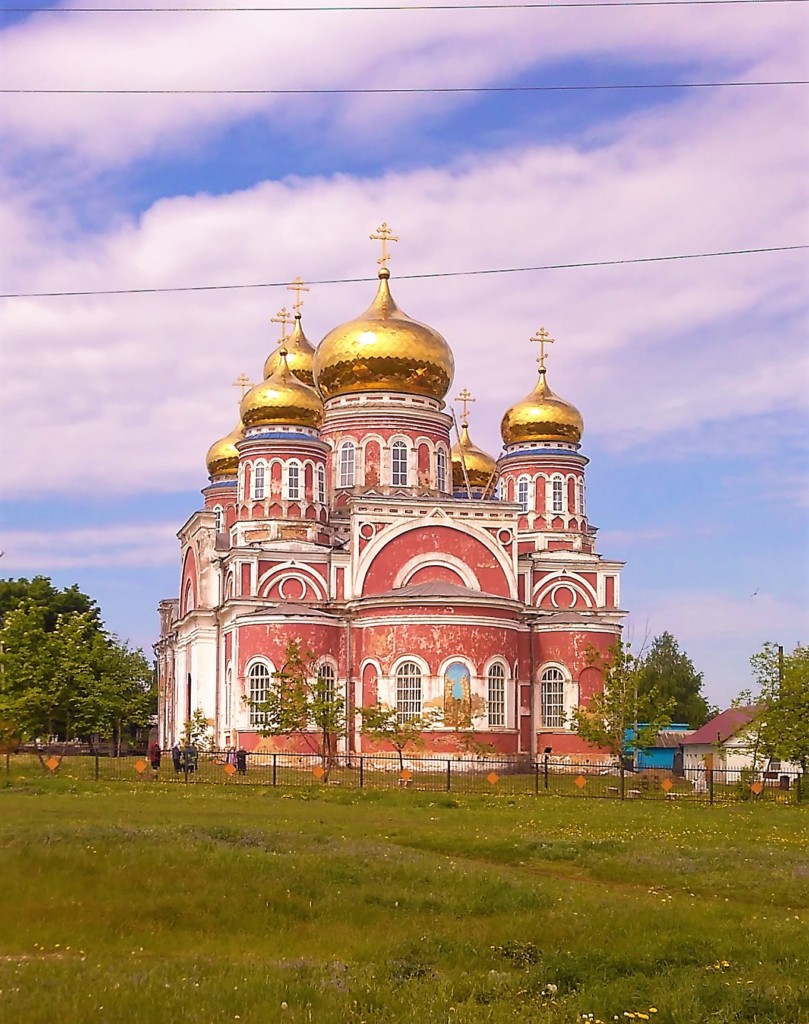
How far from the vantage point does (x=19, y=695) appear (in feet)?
127

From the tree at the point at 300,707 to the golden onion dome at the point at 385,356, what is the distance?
37.9ft

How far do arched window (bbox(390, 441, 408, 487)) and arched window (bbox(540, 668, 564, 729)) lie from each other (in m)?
8.69

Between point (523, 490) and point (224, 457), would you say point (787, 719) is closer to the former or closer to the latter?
point (523, 490)

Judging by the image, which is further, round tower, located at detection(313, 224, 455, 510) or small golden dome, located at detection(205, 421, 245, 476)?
small golden dome, located at detection(205, 421, 245, 476)

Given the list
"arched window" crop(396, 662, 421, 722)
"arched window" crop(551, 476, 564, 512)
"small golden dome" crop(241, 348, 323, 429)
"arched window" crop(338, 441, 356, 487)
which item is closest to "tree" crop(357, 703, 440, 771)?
"arched window" crop(396, 662, 421, 722)

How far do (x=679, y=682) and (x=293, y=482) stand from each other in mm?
32908

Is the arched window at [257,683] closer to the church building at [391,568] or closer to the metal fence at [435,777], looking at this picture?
the church building at [391,568]

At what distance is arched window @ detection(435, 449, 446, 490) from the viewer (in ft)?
162

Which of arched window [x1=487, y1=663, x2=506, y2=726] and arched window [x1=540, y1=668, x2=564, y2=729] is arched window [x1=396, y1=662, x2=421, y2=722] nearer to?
arched window [x1=487, y1=663, x2=506, y2=726]

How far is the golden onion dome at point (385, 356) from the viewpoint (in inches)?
1908

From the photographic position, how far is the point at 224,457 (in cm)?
6172

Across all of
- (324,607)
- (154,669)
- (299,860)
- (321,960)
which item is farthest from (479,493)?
(321,960)

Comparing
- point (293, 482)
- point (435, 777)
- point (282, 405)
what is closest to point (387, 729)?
point (435, 777)

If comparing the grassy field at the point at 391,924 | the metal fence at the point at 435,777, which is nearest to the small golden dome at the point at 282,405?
the metal fence at the point at 435,777
